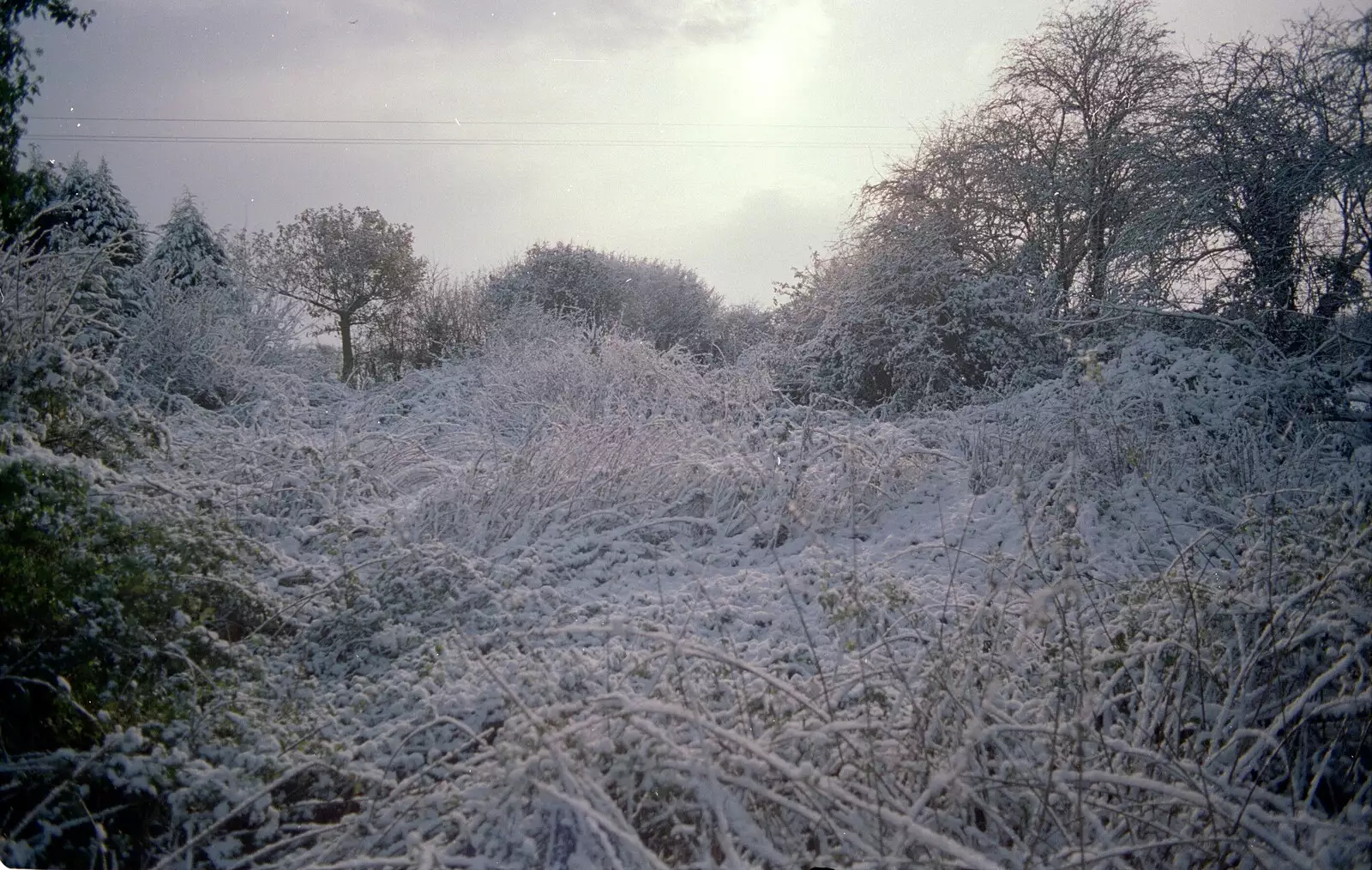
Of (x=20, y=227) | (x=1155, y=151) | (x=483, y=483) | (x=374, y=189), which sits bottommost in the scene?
(x=483, y=483)

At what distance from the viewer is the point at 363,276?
13.7ft

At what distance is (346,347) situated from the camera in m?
5.16

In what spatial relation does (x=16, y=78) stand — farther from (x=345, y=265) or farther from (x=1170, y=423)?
(x=1170, y=423)

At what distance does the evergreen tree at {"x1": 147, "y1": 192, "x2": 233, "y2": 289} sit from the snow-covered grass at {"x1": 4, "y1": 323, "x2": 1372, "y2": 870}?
2.55 ft

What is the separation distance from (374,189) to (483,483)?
166cm

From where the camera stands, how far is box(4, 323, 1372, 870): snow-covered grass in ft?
4.83

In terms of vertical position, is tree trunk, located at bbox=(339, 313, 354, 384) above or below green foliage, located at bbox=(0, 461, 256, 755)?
above

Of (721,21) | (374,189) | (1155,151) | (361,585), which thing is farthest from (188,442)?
(1155,151)

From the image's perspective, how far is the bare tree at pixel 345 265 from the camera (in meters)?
3.13

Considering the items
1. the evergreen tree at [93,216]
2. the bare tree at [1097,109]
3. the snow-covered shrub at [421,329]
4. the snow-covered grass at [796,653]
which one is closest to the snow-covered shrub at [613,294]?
the snow-covered shrub at [421,329]

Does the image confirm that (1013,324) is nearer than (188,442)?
No

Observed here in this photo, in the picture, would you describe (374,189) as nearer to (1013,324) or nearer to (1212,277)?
(1212,277)

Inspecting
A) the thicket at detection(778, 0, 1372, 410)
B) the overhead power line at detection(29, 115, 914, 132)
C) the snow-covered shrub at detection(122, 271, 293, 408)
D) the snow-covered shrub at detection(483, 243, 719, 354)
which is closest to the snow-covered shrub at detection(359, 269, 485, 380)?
the snow-covered shrub at detection(122, 271, 293, 408)

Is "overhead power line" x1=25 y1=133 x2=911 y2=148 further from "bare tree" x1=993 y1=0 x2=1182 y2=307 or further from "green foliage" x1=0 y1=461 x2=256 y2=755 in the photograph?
"bare tree" x1=993 y1=0 x2=1182 y2=307
